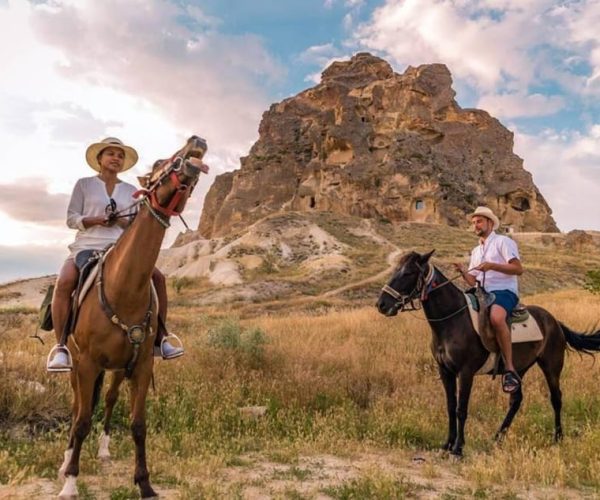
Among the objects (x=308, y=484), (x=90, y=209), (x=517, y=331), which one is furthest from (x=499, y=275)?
(x=90, y=209)

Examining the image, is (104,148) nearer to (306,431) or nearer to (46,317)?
(46,317)

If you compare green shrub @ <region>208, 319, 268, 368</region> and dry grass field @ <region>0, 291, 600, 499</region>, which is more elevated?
green shrub @ <region>208, 319, 268, 368</region>

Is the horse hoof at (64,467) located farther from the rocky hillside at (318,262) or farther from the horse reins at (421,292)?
the rocky hillside at (318,262)

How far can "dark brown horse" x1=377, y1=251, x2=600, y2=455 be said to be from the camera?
260 inches

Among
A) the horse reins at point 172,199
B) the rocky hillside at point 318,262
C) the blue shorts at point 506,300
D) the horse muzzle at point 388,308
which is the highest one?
the rocky hillside at point 318,262

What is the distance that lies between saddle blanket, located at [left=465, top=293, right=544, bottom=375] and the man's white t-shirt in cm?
39

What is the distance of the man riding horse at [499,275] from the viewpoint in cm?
659

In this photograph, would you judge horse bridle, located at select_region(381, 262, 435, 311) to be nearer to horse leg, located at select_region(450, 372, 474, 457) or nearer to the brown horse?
horse leg, located at select_region(450, 372, 474, 457)

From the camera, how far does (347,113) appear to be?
9388 cm

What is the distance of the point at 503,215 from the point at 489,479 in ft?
298

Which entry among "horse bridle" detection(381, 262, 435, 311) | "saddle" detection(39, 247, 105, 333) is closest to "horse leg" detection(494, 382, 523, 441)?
"horse bridle" detection(381, 262, 435, 311)

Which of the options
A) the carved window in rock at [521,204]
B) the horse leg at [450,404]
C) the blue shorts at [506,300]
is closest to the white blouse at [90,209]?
the horse leg at [450,404]

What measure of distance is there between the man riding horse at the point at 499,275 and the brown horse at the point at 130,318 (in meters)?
4.29

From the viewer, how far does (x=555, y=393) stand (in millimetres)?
7066
